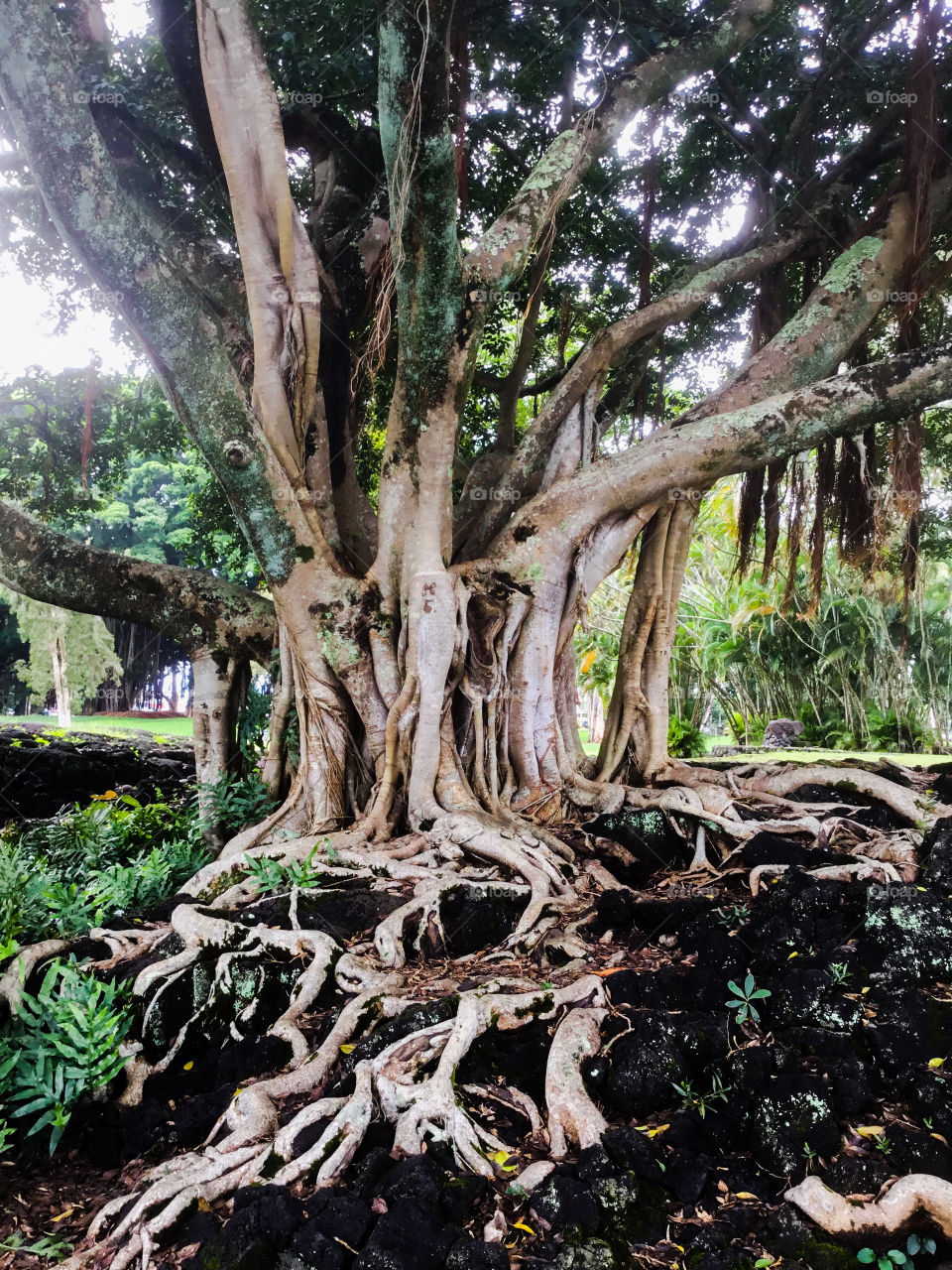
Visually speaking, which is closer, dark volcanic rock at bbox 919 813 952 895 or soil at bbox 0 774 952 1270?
soil at bbox 0 774 952 1270

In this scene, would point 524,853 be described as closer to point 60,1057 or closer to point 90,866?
point 60,1057

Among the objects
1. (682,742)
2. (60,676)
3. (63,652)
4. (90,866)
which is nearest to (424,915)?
(90,866)

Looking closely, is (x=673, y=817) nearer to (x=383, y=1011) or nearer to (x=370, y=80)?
(x=383, y=1011)

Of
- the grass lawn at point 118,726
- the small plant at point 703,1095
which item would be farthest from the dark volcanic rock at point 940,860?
the grass lawn at point 118,726

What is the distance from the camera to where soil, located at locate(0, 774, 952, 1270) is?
1.84 m

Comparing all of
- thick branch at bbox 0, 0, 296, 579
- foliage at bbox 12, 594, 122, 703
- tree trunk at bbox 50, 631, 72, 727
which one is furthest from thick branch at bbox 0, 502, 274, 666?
tree trunk at bbox 50, 631, 72, 727

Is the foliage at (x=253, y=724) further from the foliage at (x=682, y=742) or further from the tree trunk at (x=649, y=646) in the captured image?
the foliage at (x=682, y=742)

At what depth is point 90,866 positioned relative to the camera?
5.05 metres

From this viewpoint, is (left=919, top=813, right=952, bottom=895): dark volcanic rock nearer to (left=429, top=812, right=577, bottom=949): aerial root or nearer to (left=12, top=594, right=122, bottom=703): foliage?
(left=429, top=812, right=577, bottom=949): aerial root

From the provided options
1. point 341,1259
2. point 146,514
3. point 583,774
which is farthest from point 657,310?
point 146,514

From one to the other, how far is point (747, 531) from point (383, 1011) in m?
5.63

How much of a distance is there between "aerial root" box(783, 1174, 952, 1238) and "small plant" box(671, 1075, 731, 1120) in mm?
409

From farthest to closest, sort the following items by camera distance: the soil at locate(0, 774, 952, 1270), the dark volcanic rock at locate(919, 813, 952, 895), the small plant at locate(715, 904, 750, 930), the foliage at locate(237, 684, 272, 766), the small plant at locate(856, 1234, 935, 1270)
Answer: the foliage at locate(237, 684, 272, 766) → the small plant at locate(715, 904, 750, 930) → the dark volcanic rock at locate(919, 813, 952, 895) → the soil at locate(0, 774, 952, 1270) → the small plant at locate(856, 1234, 935, 1270)

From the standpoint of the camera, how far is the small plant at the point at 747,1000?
2562mm
